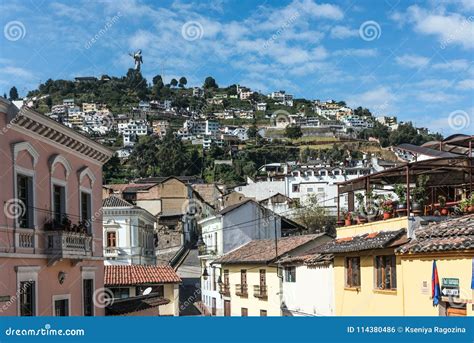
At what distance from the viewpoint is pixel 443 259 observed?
956 centimetres

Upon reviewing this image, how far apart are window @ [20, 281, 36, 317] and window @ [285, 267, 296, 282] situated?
30.3 feet

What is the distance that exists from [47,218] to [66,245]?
578 millimetres

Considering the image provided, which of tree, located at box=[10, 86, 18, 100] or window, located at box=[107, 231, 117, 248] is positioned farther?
window, located at box=[107, 231, 117, 248]

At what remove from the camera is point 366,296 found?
40.5ft

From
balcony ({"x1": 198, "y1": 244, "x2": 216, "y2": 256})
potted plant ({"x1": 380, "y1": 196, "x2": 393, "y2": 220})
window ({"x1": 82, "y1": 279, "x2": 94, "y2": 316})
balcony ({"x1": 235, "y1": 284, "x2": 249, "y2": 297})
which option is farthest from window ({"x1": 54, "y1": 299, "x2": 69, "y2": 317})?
balcony ({"x1": 198, "y1": 244, "x2": 216, "y2": 256})

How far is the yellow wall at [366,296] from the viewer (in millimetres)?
11117

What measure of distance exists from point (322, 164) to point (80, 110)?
17663 millimetres

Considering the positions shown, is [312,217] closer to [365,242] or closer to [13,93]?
[13,93]

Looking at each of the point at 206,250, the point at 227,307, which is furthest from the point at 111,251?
the point at 206,250

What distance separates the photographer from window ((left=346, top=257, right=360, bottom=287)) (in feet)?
42.5

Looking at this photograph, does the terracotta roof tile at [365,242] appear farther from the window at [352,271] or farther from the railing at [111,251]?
the railing at [111,251]

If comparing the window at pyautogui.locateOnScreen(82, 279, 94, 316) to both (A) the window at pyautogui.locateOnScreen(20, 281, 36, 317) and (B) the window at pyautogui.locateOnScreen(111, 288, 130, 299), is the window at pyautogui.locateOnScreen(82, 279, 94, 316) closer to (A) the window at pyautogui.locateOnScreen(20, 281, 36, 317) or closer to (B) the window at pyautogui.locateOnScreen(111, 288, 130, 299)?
(A) the window at pyautogui.locateOnScreen(20, 281, 36, 317)

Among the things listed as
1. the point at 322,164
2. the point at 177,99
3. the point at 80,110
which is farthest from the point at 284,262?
the point at 177,99

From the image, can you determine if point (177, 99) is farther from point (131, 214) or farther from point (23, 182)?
point (23, 182)
